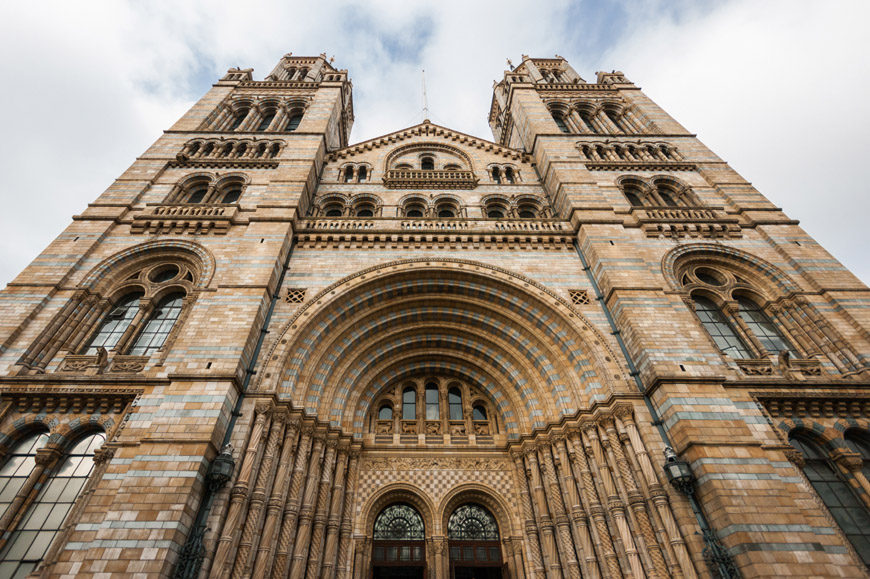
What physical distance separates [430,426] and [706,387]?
7201mm

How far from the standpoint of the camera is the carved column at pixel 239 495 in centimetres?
762

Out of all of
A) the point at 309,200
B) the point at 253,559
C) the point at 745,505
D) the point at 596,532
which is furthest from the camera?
the point at 309,200

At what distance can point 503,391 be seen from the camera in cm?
1291

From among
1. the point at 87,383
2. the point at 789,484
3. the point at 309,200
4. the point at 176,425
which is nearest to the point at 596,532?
the point at 789,484

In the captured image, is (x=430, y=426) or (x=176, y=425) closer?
(x=176, y=425)

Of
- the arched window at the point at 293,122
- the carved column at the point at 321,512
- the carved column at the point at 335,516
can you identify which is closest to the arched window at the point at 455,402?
the carved column at the point at 335,516

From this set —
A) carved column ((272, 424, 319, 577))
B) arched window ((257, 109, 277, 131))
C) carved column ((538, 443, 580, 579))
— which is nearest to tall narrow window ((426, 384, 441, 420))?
carved column ((538, 443, 580, 579))

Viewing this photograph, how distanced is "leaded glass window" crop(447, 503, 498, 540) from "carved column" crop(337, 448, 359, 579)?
2555 millimetres

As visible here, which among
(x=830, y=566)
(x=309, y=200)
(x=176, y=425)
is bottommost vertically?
(x=830, y=566)

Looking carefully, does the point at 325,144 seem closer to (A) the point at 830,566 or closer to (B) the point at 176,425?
(B) the point at 176,425

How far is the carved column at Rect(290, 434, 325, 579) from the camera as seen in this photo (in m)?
8.82

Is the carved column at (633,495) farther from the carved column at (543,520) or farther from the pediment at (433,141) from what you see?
the pediment at (433,141)

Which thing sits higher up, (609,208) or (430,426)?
(609,208)

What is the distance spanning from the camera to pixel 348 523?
10.4m
